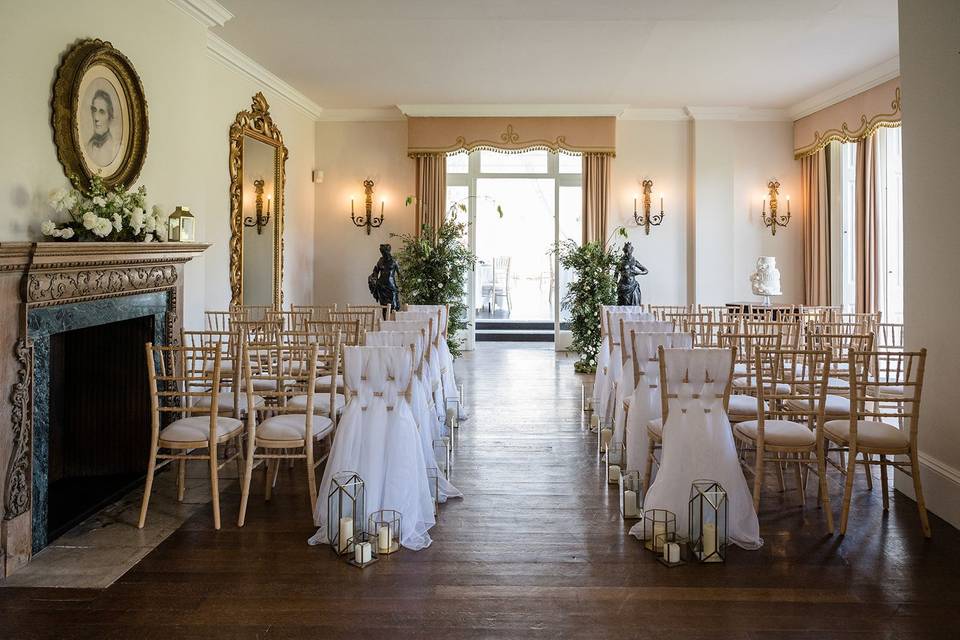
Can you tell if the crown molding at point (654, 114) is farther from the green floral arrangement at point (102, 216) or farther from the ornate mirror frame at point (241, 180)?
the green floral arrangement at point (102, 216)

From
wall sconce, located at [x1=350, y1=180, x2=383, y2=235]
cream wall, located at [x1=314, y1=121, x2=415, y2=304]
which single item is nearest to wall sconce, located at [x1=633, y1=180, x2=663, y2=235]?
cream wall, located at [x1=314, y1=121, x2=415, y2=304]

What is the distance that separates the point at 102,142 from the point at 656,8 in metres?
4.70

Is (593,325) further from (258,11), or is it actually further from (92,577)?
(92,577)

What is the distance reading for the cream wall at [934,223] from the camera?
430 cm

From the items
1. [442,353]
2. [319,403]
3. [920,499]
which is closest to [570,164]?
[442,353]

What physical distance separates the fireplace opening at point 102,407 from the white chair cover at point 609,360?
357 centimetres

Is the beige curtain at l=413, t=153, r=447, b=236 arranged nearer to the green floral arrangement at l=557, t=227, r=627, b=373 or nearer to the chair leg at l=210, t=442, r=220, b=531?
the green floral arrangement at l=557, t=227, r=627, b=373

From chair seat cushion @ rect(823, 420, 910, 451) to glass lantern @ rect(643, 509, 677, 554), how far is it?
1.16 metres

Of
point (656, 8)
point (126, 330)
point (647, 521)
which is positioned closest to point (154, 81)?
point (126, 330)

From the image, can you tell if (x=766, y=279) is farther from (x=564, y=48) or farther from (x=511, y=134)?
(x=564, y=48)

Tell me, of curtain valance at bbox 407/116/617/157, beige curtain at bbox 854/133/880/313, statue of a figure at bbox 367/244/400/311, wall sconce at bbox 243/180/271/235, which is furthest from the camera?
curtain valance at bbox 407/116/617/157

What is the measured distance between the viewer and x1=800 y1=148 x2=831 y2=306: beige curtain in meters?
10.7

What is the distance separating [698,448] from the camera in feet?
12.8

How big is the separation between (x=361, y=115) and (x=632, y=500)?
28.7ft
